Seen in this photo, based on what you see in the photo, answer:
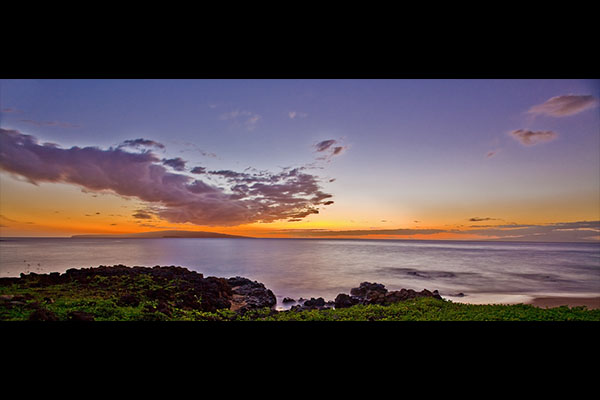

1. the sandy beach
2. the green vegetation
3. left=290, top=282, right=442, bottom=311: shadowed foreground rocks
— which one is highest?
the green vegetation

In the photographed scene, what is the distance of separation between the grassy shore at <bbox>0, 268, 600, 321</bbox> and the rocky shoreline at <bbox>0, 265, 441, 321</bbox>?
1 centimetres

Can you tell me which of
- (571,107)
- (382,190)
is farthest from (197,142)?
(571,107)

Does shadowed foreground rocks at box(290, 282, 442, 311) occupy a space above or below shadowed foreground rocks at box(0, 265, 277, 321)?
below

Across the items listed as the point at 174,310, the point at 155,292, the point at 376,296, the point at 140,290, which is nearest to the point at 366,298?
the point at 376,296

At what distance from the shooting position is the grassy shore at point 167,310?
3297 mm

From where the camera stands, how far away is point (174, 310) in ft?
11.7

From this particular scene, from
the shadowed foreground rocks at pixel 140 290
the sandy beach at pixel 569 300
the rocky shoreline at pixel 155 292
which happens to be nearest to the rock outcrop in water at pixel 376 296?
the rocky shoreline at pixel 155 292

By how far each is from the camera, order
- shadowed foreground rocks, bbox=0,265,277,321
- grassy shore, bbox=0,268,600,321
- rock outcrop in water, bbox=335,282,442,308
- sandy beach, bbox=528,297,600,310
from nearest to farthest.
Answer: grassy shore, bbox=0,268,600,321
shadowed foreground rocks, bbox=0,265,277,321
rock outcrop in water, bbox=335,282,442,308
sandy beach, bbox=528,297,600,310

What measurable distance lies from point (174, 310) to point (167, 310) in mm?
100

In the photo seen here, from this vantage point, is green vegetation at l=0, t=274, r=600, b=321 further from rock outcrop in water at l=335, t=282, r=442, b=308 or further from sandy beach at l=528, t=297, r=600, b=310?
sandy beach at l=528, t=297, r=600, b=310

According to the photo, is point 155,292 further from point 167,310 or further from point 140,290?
point 167,310

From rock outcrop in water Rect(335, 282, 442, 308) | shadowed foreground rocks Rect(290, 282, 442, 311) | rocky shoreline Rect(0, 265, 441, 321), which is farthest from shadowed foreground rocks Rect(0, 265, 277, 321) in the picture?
rock outcrop in water Rect(335, 282, 442, 308)

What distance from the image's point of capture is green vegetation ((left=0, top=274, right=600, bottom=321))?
3.32 meters
